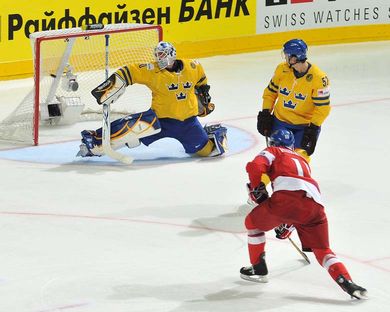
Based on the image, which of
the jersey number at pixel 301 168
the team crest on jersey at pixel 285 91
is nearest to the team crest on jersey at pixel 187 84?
the team crest on jersey at pixel 285 91

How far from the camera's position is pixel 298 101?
26.0ft

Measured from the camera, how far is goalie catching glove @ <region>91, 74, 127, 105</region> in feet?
29.0

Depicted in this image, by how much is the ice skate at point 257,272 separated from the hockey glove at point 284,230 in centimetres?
26

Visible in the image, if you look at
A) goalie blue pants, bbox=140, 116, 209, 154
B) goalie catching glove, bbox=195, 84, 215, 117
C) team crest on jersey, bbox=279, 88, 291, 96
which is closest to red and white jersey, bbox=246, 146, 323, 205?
team crest on jersey, bbox=279, 88, 291, 96

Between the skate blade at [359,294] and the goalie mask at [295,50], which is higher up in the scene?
the goalie mask at [295,50]

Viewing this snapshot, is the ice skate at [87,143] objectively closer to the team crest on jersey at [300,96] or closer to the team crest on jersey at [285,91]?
the team crest on jersey at [285,91]

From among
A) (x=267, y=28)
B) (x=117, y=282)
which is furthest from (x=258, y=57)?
(x=117, y=282)

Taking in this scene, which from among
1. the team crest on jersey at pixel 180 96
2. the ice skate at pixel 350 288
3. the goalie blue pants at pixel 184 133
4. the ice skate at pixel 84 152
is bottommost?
the ice skate at pixel 350 288

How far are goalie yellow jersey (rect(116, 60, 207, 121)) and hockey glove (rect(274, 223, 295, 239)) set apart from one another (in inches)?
107

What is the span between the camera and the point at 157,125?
351 inches

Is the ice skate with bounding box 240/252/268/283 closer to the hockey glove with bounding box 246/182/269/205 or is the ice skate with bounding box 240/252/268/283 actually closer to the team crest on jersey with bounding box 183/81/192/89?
the hockey glove with bounding box 246/182/269/205

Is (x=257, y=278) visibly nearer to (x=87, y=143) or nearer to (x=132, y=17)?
(x=87, y=143)

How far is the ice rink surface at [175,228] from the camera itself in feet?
19.9

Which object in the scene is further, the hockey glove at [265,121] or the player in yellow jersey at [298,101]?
the hockey glove at [265,121]
